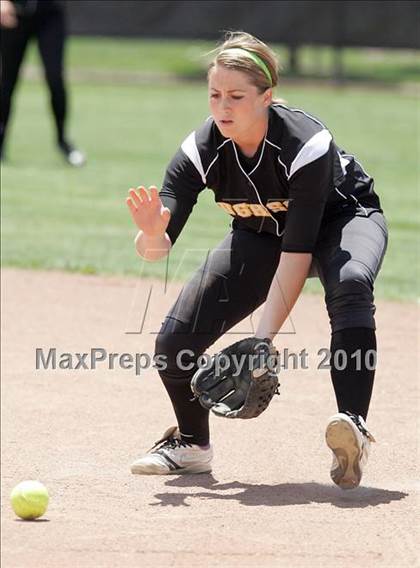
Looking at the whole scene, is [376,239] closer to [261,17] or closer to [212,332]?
[212,332]

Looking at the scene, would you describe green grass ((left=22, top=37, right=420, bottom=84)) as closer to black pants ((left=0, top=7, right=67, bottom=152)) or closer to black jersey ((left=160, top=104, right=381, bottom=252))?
black pants ((left=0, top=7, right=67, bottom=152))

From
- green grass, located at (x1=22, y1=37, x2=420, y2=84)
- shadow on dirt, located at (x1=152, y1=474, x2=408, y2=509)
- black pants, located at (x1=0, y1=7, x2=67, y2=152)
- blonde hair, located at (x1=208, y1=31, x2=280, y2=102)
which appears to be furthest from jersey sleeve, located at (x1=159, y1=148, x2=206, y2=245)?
green grass, located at (x1=22, y1=37, x2=420, y2=84)

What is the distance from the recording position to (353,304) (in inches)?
155

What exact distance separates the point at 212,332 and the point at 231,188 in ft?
1.64

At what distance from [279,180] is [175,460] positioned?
105cm

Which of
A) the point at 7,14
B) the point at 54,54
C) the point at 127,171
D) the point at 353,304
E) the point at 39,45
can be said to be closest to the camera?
the point at 353,304

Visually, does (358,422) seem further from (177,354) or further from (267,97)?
(267,97)

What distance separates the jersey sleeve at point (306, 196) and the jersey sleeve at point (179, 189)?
37cm

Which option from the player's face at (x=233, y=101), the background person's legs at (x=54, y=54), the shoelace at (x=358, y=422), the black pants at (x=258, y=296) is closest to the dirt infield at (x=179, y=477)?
the shoelace at (x=358, y=422)

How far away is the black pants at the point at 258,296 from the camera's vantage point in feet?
12.9

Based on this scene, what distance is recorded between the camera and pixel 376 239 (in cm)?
418

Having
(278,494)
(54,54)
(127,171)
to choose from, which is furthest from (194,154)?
(127,171)

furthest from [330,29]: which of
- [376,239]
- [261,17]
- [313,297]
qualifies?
[376,239]

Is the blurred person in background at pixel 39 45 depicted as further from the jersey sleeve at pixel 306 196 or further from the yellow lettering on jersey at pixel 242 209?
the jersey sleeve at pixel 306 196
